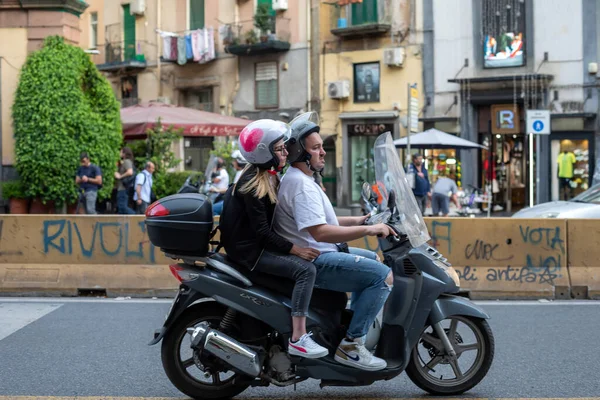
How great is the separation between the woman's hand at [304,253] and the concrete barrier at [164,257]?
5.44 m

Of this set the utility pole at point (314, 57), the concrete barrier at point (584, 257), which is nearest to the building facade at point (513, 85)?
the utility pole at point (314, 57)

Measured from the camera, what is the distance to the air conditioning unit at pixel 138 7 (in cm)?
3894

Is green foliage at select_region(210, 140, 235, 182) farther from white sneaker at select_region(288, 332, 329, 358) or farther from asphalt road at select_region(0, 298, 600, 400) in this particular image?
white sneaker at select_region(288, 332, 329, 358)

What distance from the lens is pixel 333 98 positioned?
3388cm

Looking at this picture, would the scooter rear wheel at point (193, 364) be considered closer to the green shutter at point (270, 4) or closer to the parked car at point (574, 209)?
the parked car at point (574, 209)

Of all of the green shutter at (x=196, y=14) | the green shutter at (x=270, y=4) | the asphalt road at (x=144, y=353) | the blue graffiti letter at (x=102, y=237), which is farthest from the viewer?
the green shutter at (x=196, y=14)

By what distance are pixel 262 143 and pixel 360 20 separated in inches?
1123

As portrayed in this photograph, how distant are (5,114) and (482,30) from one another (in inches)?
652

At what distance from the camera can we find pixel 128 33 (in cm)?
4006

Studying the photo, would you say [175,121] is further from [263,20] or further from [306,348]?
[306,348]

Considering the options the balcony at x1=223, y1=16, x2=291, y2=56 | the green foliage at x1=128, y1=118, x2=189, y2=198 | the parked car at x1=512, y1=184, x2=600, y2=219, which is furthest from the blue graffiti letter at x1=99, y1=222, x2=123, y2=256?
the balcony at x1=223, y1=16, x2=291, y2=56

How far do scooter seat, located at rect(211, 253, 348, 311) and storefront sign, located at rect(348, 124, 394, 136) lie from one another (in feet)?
89.7

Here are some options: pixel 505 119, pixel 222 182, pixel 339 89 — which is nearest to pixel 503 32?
pixel 505 119

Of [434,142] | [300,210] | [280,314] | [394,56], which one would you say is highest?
[394,56]
